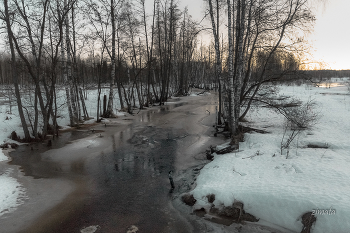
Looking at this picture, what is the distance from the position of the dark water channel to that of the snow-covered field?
3.66 ft

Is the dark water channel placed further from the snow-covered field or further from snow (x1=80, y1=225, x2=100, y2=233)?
the snow-covered field

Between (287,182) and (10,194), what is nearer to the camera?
(287,182)

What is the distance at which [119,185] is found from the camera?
20.9ft

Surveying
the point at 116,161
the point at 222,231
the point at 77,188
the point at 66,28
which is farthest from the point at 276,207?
the point at 66,28

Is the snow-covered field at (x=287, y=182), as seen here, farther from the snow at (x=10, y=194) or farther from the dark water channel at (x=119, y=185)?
the snow at (x=10, y=194)

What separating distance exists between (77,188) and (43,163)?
2.98m

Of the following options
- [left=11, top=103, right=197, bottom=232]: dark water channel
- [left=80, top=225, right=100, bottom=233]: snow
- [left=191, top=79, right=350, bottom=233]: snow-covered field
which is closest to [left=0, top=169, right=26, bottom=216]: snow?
[left=11, top=103, right=197, bottom=232]: dark water channel

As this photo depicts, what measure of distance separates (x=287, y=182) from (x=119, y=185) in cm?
443

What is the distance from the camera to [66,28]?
14086mm

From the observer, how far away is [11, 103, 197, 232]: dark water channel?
4.62 m

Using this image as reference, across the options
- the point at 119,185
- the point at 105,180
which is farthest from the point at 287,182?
the point at 105,180

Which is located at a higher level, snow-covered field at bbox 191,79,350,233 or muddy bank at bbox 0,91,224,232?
snow-covered field at bbox 191,79,350,233

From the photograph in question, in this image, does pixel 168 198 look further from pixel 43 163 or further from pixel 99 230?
pixel 43 163

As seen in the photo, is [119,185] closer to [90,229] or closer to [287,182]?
[90,229]
